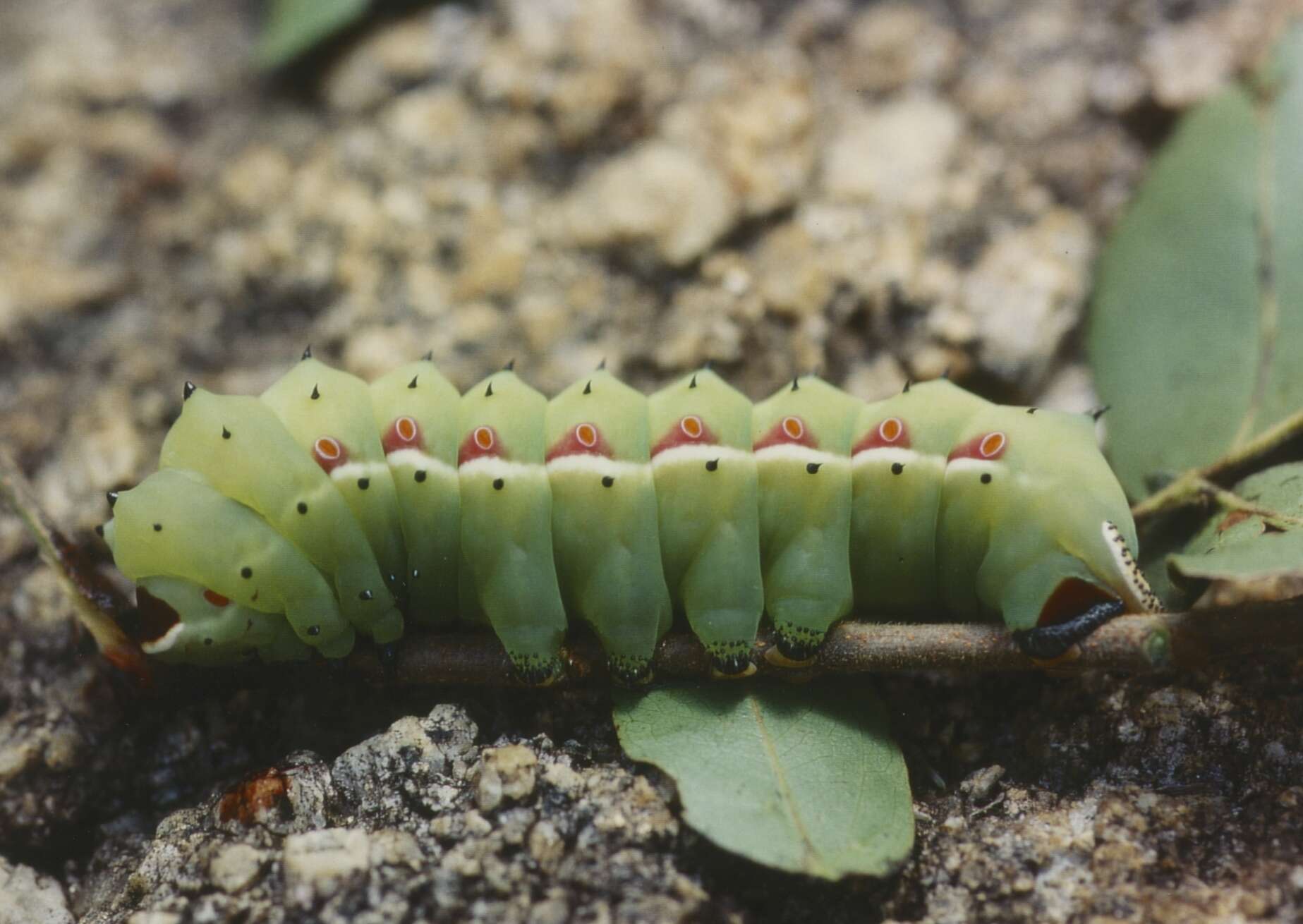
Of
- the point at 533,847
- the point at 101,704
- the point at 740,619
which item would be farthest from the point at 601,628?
the point at 101,704

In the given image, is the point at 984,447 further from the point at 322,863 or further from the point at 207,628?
the point at 207,628

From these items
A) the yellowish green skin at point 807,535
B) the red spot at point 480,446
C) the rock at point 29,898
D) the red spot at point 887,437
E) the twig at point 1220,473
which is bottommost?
the rock at point 29,898

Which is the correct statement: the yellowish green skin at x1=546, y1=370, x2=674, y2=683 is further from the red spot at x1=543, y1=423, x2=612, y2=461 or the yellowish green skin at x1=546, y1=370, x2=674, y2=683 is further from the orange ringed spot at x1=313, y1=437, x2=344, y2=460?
the orange ringed spot at x1=313, y1=437, x2=344, y2=460

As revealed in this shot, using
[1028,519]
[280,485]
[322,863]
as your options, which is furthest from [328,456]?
[1028,519]

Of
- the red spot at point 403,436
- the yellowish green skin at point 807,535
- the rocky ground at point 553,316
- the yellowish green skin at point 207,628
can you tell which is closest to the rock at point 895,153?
the rocky ground at point 553,316

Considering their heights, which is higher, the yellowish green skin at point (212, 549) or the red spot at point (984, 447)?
Result: the yellowish green skin at point (212, 549)

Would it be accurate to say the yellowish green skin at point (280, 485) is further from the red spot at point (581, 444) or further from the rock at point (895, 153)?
the rock at point (895, 153)

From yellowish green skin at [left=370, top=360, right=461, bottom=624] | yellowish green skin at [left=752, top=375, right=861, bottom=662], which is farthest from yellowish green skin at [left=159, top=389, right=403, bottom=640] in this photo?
yellowish green skin at [left=752, top=375, right=861, bottom=662]

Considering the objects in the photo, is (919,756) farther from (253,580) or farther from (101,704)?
(101,704)
